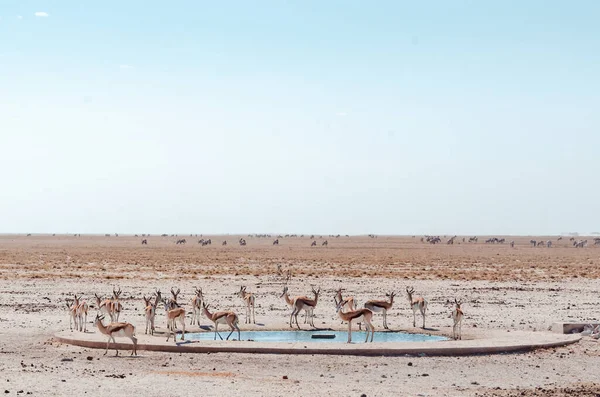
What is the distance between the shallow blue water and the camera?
65.9 feet

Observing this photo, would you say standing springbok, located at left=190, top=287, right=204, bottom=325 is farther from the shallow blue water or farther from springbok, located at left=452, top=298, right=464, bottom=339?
springbok, located at left=452, top=298, right=464, bottom=339

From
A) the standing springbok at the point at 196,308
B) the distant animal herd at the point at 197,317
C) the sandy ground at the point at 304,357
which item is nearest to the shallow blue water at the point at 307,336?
the distant animal herd at the point at 197,317

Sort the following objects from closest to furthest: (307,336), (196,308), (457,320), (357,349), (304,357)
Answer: (304,357)
(357,349)
(457,320)
(307,336)
(196,308)

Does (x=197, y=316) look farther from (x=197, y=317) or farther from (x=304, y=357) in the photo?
(x=304, y=357)

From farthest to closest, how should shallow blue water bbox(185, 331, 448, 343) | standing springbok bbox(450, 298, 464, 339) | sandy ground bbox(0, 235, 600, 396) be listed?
shallow blue water bbox(185, 331, 448, 343)
standing springbok bbox(450, 298, 464, 339)
sandy ground bbox(0, 235, 600, 396)

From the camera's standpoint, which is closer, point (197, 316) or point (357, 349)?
point (357, 349)

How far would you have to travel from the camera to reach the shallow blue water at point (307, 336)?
20.1 meters

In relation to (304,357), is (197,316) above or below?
above

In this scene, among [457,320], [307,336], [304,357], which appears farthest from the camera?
[307,336]

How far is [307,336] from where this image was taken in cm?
2055

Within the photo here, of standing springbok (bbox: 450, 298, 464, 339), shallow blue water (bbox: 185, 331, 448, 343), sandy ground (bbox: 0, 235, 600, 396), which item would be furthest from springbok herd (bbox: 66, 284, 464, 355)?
sandy ground (bbox: 0, 235, 600, 396)

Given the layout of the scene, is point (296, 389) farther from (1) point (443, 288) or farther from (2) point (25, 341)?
(1) point (443, 288)

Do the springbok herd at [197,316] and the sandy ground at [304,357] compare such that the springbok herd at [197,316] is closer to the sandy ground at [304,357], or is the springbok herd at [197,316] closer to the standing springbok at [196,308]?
the standing springbok at [196,308]

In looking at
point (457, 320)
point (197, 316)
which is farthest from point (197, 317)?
point (457, 320)
